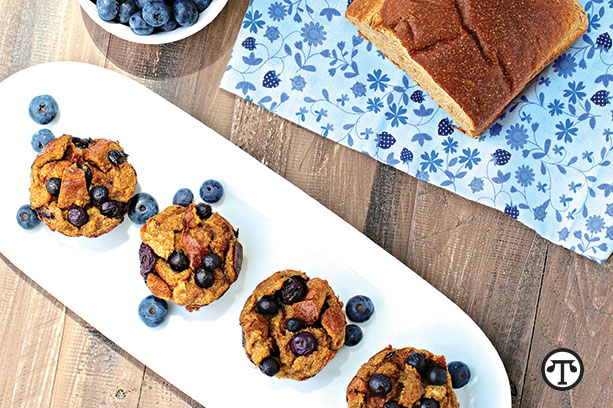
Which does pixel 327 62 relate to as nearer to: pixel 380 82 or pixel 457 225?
pixel 380 82

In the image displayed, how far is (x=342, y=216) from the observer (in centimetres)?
321

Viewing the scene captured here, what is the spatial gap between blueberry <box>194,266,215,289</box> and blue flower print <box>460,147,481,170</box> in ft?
4.83

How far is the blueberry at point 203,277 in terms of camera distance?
8.89 ft

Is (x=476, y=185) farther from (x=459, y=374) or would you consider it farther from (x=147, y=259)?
(x=147, y=259)

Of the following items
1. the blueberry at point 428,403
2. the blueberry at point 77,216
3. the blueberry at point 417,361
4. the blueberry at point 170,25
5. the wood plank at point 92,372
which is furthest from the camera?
the wood plank at point 92,372

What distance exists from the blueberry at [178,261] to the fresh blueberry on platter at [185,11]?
3.94ft

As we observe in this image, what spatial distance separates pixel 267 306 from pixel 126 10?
5.48ft

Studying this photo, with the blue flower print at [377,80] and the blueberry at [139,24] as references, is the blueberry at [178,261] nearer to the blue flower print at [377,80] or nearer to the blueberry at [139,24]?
the blueberry at [139,24]

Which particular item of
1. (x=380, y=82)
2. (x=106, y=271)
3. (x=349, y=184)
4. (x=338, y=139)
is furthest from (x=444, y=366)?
(x=106, y=271)

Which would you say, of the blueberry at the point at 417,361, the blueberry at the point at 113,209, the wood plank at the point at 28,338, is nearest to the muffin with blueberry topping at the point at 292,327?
the blueberry at the point at 417,361

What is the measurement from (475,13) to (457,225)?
43.3 inches

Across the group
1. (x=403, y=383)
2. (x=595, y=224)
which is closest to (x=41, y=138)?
(x=403, y=383)

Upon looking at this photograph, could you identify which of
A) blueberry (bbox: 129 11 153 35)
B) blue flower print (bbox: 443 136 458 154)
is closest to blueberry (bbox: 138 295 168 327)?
blueberry (bbox: 129 11 153 35)

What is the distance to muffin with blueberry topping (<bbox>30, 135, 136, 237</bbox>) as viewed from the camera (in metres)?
2.79
